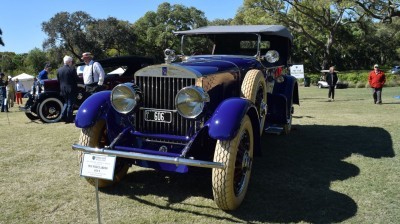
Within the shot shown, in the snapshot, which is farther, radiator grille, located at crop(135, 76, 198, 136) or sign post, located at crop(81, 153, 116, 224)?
radiator grille, located at crop(135, 76, 198, 136)

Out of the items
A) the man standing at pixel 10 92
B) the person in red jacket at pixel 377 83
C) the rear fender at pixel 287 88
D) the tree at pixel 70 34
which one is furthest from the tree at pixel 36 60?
the rear fender at pixel 287 88

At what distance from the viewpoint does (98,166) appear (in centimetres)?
333

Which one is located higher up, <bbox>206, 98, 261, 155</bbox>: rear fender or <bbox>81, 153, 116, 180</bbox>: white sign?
<bbox>206, 98, 261, 155</bbox>: rear fender

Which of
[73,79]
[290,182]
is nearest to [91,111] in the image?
[290,182]

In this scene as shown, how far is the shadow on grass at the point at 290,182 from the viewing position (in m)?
3.66

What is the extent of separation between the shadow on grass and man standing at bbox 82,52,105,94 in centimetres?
387

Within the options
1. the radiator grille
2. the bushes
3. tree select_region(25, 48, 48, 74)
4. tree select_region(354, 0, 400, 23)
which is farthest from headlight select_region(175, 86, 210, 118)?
tree select_region(25, 48, 48, 74)

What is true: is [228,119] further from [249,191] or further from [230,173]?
[249,191]

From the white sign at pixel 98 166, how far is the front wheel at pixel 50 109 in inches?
272

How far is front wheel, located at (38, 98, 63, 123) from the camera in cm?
974

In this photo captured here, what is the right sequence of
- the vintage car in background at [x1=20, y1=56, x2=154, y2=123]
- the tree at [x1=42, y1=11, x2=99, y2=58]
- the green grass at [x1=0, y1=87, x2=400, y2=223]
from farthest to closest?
the tree at [x1=42, y1=11, x2=99, y2=58] < the vintage car in background at [x1=20, y1=56, x2=154, y2=123] < the green grass at [x1=0, y1=87, x2=400, y2=223]

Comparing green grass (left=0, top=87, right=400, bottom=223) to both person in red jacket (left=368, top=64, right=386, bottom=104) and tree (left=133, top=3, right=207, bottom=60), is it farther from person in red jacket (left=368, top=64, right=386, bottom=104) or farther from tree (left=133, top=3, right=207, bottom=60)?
tree (left=133, top=3, right=207, bottom=60)

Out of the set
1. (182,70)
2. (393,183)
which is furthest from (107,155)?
(393,183)

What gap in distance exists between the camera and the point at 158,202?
3.93m
